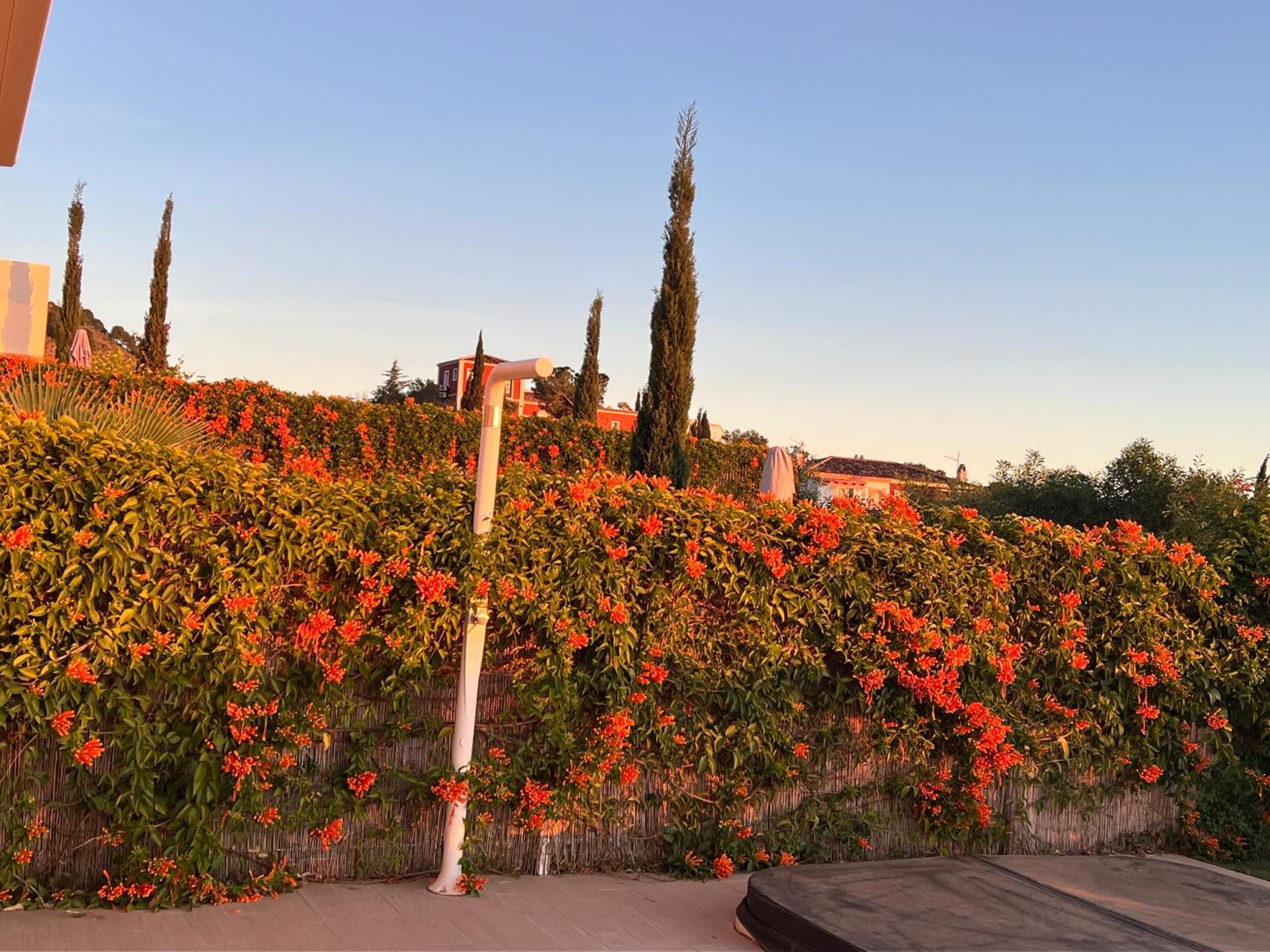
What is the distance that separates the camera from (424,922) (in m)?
4.33

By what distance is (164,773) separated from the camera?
4.29 meters

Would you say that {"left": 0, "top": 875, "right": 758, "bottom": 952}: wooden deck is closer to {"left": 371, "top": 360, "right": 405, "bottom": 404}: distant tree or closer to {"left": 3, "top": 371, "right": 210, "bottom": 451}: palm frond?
{"left": 3, "top": 371, "right": 210, "bottom": 451}: palm frond

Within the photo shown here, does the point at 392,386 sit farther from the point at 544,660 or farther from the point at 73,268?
the point at 544,660

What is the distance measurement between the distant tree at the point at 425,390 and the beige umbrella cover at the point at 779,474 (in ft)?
191

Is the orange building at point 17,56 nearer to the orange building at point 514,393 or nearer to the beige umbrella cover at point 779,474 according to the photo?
the beige umbrella cover at point 779,474

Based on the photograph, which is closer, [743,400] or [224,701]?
[224,701]

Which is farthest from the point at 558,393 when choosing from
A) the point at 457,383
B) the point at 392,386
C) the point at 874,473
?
the point at 874,473

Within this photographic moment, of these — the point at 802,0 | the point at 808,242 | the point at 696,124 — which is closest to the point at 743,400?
the point at 696,124

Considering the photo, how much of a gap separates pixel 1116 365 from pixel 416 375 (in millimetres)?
60350

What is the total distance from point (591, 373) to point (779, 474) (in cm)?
2008

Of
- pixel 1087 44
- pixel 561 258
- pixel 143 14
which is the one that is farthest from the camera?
pixel 561 258

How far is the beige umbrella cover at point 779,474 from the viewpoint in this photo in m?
9.45

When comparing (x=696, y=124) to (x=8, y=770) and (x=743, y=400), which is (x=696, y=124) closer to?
(x=743, y=400)

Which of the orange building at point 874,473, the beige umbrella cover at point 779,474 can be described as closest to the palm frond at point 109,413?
the beige umbrella cover at point 779,474
